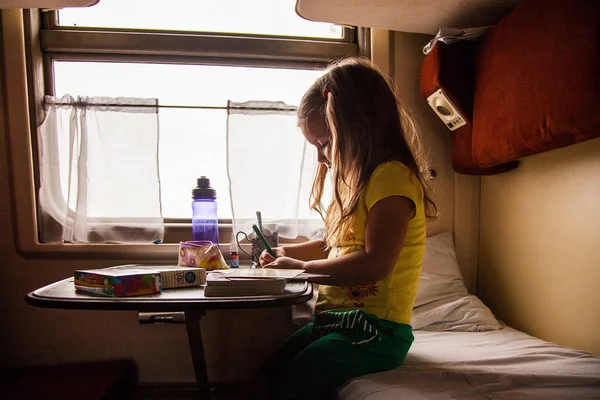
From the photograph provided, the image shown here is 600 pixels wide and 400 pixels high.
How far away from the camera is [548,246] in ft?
4.56

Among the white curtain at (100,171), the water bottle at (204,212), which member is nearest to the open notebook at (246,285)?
the water bottle at (204,212)

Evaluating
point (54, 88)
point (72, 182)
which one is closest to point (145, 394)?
point (72, 182)

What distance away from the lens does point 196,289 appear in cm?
95

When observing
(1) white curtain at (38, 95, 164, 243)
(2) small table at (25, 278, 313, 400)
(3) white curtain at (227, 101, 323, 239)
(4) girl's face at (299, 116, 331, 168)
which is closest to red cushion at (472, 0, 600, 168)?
(4) girl's face at (299, 116, 331, 168)

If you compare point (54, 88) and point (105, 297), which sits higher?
point (54, 88)

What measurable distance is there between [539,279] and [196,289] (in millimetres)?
1283

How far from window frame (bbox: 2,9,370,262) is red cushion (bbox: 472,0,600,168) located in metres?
0.63

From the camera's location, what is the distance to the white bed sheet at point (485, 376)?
867 millimetres

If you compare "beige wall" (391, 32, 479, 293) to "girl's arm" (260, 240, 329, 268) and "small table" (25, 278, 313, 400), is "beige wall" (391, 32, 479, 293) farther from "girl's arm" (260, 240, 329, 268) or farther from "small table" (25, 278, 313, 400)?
"small table" (25, 278, 313, 400)

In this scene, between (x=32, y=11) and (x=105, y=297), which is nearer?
(x=105, y=297)

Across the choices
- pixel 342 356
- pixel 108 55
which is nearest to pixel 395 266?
pixel 342 356

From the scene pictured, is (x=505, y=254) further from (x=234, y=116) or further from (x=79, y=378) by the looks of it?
(x=79, y=378)

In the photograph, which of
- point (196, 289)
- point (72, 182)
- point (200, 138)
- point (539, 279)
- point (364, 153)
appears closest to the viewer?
point (196, 289)

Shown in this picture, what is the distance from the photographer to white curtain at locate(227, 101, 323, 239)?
1657 millimetres
